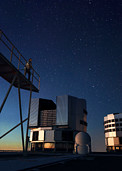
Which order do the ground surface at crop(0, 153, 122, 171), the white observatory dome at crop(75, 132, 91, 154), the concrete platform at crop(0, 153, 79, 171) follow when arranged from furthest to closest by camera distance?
the white observatory dome at crop(75, 132, 91, 154), the ground surface at crop(0, 153, 122, 171), the concrete platform at crop(0, 153, 79, 171)

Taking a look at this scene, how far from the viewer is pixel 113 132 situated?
83.2 metres

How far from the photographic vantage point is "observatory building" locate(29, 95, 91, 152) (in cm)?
4688

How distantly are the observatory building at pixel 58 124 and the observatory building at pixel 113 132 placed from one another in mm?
36489

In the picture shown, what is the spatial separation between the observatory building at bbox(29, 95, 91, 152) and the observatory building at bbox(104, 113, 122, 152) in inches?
1437

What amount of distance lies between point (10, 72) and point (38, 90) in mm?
7120

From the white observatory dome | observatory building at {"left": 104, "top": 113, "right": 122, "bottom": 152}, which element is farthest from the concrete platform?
observatory building at {"left": 104, "top": 113, "right": 122, "bottom": 152}

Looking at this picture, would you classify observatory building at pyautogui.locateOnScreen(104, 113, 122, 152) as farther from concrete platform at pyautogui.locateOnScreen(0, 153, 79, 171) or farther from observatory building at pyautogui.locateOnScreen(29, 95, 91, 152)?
concrete platform at pyautogui.locateOnScreen(0, 153, 79, 171)

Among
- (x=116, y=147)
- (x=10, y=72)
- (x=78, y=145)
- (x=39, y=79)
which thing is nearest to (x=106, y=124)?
(x=116, y=147)

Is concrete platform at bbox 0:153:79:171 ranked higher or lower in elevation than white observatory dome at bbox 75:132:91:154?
higher

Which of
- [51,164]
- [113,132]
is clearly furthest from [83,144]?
[113,132]

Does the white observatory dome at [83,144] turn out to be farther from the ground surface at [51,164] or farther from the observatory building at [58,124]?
the observatory building at [58,124]

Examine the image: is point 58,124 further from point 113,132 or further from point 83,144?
point 113,132

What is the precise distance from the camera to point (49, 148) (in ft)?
155

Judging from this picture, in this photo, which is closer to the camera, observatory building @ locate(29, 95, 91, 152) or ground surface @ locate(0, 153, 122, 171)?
ground surface @ locate(0, 153, 122, 171)
